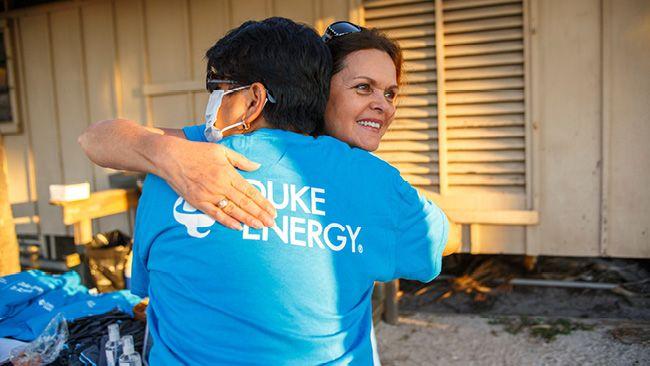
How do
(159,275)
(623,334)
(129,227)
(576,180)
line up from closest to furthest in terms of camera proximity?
(159,275) → (623,334) → (576,180) → (129,227)

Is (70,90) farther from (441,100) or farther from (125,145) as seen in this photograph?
(125,145)

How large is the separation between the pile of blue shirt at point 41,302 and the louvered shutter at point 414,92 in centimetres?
228

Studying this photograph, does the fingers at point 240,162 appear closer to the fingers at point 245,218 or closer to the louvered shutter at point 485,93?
the fingers at point 245,218

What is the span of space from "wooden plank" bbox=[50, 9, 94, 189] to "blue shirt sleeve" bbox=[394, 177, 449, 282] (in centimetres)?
438

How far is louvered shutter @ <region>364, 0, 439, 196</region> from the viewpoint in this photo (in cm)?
384

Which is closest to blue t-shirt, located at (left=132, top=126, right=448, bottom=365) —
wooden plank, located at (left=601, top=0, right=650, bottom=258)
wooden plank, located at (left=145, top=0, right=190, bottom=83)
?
wooden plank, located at (left=601, top=0, right=650, bottom=258)

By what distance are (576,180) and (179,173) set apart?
3217mm

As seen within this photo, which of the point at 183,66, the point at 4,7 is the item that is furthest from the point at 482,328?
the point at 4,7

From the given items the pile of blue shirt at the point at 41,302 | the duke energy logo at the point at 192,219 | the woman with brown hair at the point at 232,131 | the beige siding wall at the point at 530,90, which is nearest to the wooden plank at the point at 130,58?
the beige siding wall at the point at 530,90

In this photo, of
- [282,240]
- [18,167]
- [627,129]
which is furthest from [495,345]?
[18,167]

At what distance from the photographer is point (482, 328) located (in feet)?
12.1

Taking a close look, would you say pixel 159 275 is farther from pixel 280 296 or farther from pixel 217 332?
pixel 280 296

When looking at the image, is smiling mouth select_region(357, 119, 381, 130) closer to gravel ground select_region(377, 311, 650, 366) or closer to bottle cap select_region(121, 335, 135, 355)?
bottle cap select_region(121, 335, 135, 355)

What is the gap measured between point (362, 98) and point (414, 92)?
7.35 feet
